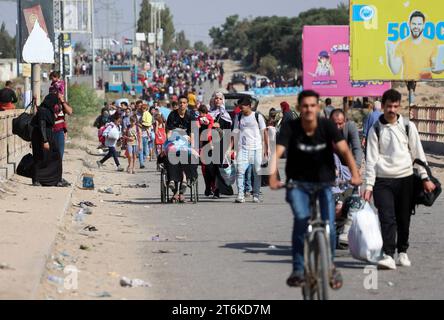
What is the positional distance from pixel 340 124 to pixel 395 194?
1.76 meters

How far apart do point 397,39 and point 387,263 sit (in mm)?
23561

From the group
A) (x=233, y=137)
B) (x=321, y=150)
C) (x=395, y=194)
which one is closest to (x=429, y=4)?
(x=233, y=137)

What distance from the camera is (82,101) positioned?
59.1 meters

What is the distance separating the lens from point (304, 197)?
871 cm

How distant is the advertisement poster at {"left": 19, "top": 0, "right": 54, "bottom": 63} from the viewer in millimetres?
23438

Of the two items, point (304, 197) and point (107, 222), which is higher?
point (304, 197)

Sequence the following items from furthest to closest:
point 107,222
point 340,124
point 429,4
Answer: point 429,4 → point 107,222 → point 340,124

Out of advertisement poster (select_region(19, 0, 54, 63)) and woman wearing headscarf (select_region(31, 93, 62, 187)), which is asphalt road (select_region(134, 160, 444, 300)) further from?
advertisement poster (select_region(19, 0, 54, 63))

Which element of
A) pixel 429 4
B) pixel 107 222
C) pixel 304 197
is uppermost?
pixel 429 4

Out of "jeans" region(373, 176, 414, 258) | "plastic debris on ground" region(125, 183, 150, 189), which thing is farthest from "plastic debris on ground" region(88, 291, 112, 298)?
"plastic debris on ground" region(125, 183, 150, 189)

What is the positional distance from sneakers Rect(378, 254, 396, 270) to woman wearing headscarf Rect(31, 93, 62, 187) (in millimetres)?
8684

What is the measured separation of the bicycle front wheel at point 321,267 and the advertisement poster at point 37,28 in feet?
51.5

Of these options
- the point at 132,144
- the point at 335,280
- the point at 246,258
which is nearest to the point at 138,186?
the point at 132,144
